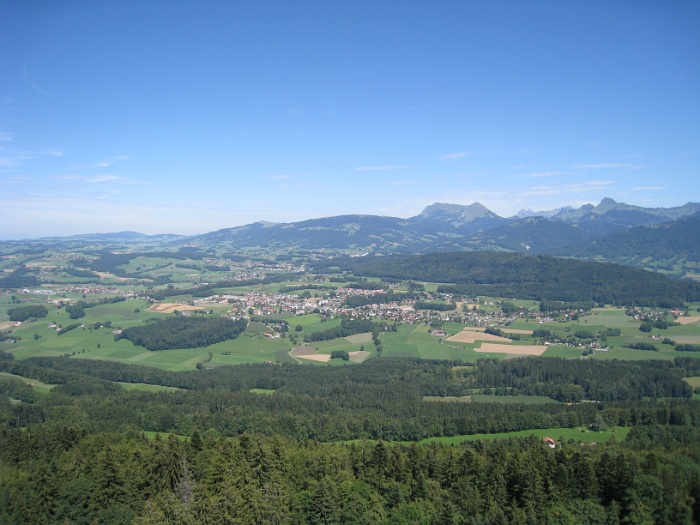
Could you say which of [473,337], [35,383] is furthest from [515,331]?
[35,383]

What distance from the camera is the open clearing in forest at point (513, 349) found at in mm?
61384

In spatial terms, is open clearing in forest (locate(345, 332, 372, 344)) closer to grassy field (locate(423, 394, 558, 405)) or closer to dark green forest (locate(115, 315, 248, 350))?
dark green forest (locate(115, 315, 248, 350))

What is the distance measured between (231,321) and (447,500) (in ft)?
A: 215

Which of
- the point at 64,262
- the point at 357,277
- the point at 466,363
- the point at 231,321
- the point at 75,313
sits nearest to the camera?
the point at 466,363

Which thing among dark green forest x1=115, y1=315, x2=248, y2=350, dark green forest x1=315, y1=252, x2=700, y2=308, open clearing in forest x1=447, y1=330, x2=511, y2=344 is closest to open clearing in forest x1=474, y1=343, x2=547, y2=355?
open clearing in forest x1=447, y1=330, x2=511, y2=344

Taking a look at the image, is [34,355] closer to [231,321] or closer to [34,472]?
[231,321]

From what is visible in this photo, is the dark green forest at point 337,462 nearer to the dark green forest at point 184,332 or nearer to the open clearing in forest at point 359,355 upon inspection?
the open clearing in forest at point 359,355

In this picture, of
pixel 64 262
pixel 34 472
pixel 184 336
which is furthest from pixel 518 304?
pixel 64 262

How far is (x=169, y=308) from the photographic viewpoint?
3730 inches

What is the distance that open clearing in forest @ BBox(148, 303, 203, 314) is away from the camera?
92750 mm

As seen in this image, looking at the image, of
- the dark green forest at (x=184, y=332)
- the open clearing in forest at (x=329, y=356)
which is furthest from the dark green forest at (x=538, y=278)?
the dark green forest at (x=184, y=332)

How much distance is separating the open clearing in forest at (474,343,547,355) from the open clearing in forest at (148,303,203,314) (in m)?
56.6

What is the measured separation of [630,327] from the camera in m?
73.1

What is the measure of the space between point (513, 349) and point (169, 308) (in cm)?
6467
